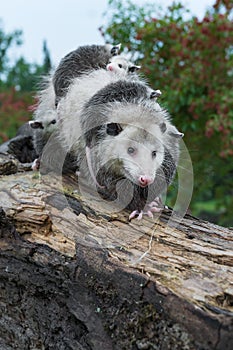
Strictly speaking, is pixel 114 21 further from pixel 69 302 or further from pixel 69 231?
pixel 69 302

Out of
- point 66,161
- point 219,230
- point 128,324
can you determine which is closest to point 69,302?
point 128,324

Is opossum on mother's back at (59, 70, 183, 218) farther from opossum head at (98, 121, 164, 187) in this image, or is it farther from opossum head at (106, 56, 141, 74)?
opossum head at (106, 56, 141, 74)

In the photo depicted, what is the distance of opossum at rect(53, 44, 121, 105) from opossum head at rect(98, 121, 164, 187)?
81cm

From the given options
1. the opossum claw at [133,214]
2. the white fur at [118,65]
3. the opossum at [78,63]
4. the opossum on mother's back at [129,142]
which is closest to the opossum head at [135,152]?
the opossum on mother's back at [129,142]

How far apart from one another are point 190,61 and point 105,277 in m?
3.32

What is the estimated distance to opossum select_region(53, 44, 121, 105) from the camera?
352 centimetres

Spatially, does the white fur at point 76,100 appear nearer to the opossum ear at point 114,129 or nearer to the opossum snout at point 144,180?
the opossum ear at point 114,129

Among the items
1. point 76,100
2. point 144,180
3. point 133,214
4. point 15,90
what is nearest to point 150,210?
point 133,214

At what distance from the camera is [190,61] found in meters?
5.05

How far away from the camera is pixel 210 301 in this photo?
6.78ft

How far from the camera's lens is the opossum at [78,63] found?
3.52 metres

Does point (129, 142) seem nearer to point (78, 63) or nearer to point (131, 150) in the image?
point (131, 150)

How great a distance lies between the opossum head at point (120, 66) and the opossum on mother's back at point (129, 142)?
0.87 ft

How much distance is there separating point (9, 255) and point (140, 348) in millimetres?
964
